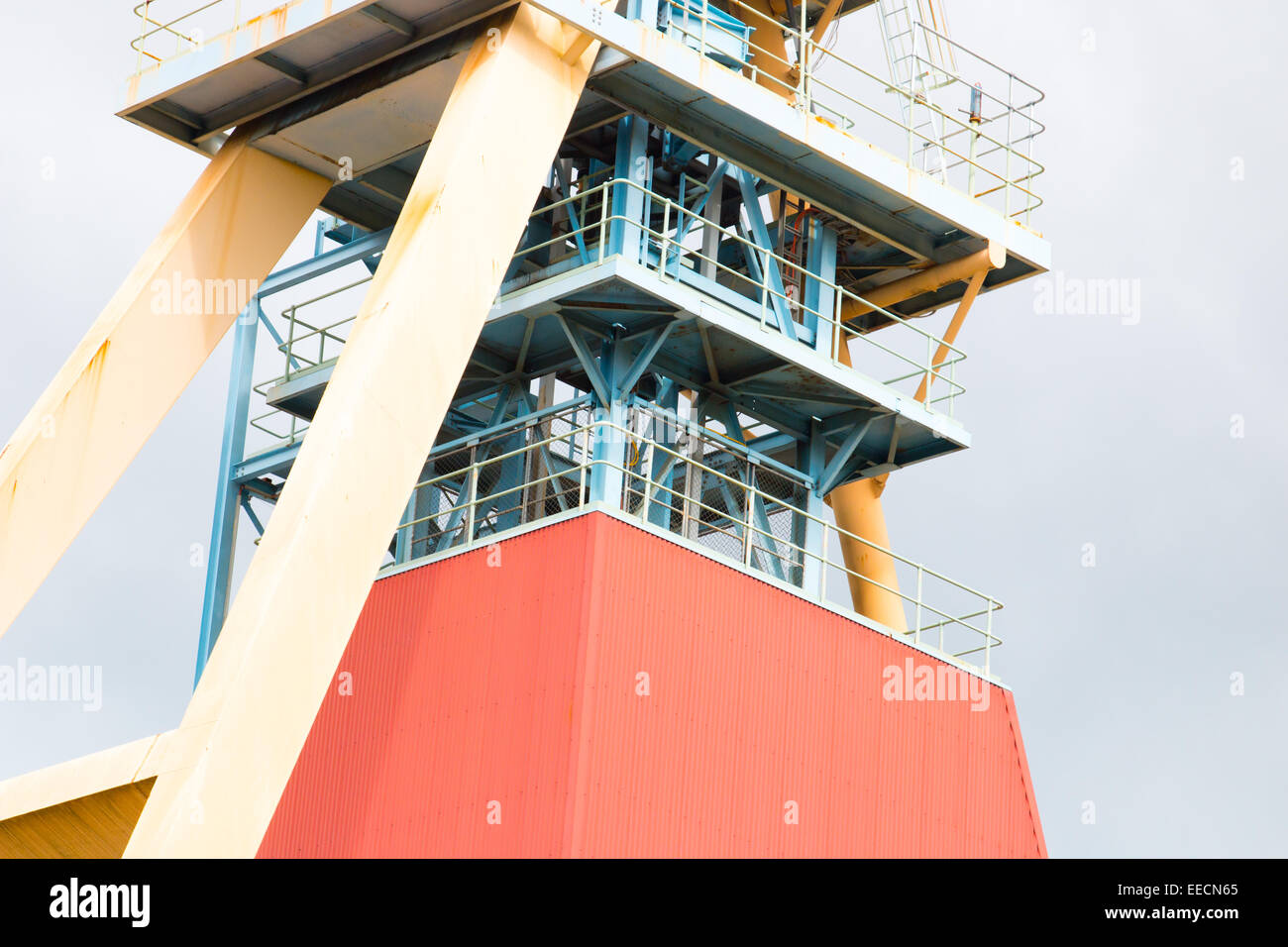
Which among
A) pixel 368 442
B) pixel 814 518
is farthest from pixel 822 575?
pixel 368 442

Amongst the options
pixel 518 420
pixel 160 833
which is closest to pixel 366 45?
pixel 518 420

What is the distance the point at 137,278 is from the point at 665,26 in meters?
7.15

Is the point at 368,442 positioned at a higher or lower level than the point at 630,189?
lower

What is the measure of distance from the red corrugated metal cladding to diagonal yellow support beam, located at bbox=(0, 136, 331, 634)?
3.52m

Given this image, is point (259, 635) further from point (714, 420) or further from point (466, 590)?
point (714, 420)

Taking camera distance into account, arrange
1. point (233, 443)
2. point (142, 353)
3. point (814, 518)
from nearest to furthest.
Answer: point (142, 353) → point (814, 518) → point (233, 443)

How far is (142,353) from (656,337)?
19.5 feet

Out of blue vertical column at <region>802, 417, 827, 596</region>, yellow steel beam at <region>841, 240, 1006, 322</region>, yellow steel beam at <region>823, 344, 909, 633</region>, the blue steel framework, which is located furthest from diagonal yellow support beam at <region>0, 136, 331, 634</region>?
yellow steel beam at <region>823, 344, 909, 633</region>

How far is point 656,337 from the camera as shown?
90.3ft

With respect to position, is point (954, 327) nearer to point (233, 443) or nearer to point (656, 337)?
point (656, 337)

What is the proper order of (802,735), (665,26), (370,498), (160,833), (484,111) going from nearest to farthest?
1. (160,833)
2. (370,498)
3. (484,111)
4. (802,735)
5. (665,26)

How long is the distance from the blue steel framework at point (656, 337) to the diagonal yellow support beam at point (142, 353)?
5.83ft

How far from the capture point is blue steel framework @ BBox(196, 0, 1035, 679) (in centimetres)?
2741

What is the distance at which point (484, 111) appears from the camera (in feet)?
82.8
